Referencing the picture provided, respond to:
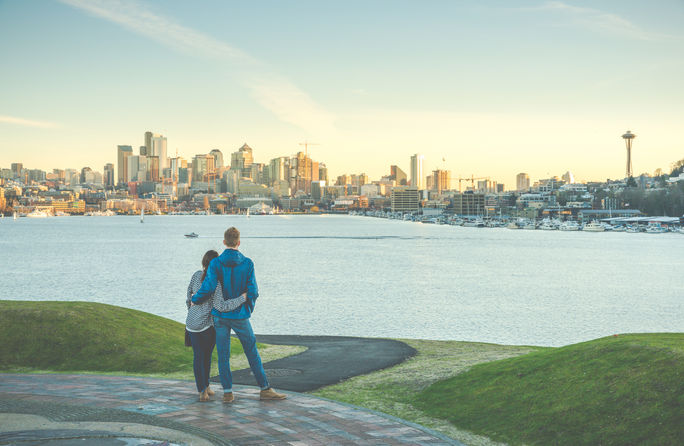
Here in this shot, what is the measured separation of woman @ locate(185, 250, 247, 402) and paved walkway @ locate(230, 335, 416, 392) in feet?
7.71

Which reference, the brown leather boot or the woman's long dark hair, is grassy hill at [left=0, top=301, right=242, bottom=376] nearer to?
the brown leather boot

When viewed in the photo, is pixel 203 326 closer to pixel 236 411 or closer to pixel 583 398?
pixel 236 411

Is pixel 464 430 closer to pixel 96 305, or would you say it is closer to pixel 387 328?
pixel 96 305

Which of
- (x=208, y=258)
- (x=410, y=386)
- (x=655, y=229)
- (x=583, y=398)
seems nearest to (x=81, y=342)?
(x=208, y=258)

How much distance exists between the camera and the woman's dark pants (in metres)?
9.80

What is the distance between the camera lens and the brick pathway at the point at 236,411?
8078mm

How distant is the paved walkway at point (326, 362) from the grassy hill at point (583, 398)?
2.69 m

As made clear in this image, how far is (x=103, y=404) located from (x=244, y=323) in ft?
8.29

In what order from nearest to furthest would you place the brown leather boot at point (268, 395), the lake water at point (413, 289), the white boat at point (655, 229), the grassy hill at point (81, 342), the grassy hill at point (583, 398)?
the grassy hill at point (583, 398) → the brown leather boot at point (268, 395) → the grassy hill at point (81, 342) → the lake water at point (413, 289) → the white boat at point (655, 229)

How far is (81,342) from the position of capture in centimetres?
1416

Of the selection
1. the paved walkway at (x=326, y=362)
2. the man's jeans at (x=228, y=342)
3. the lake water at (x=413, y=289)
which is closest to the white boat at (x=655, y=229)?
the lake water at (x=413, y=289)

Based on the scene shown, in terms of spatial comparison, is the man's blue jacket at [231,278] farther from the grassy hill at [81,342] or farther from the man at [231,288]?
the grassy hill at [81,342]

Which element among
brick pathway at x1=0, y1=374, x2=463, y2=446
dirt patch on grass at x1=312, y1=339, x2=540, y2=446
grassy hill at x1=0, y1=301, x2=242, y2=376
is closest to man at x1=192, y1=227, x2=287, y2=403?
brick pathway at x1=0, y1=374, x2=463, y2=446

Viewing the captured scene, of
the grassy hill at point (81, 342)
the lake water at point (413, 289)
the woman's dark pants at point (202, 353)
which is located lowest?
the lake water at point (413, 289)
